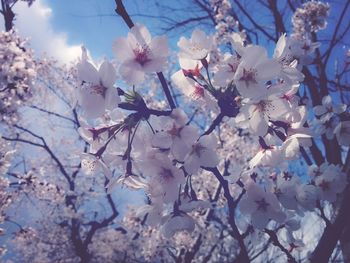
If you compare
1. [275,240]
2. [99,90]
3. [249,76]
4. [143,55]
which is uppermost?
[143,55]

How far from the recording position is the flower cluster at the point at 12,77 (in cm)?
562

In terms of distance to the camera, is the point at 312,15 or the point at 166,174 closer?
the point at 166,174

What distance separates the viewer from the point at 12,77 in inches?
227

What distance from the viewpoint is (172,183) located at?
1.40 meters

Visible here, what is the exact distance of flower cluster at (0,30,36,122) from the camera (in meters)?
5.62

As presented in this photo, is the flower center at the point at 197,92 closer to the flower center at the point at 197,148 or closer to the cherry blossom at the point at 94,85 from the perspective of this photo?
the flower center at the point at 197,148

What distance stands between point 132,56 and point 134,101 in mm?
224

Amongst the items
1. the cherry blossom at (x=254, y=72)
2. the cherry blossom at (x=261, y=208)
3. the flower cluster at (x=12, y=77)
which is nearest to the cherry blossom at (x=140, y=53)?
the cherry blossom at (x=254, y=72)

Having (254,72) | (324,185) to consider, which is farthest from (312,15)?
(254,72)

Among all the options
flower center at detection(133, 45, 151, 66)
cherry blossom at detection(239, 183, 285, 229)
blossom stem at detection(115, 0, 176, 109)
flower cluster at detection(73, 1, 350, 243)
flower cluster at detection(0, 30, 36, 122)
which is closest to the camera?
blossom stem at detection(115, 0, 176, 109)

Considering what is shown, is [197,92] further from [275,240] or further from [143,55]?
[275,240]

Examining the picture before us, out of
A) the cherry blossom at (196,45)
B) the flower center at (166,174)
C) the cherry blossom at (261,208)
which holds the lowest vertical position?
the cherry blossom at (261,208)

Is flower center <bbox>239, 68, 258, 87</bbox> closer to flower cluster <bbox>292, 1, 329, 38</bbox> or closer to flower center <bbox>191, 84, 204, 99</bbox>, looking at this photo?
flower center <bbox>191, 84, 204, 99</bbox>

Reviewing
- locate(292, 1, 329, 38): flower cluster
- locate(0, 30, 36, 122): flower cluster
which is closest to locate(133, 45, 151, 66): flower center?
locate(0, 30, 36, 122): flower cluster
